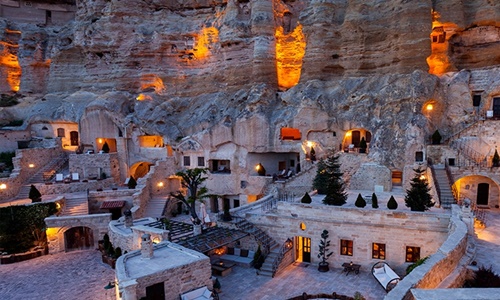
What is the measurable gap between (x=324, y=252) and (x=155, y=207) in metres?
17.1

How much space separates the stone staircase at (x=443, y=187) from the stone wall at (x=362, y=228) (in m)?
2.62

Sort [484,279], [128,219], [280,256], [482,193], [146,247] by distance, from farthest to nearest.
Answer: [482,193], [128,219], [280,256], [146,247], [484,279]

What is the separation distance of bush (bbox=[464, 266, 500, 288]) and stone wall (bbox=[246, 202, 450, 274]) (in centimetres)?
535

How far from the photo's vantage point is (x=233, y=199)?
3419 centimetres

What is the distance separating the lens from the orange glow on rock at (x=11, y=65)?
42.2 metres

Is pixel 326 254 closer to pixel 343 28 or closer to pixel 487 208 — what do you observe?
pixel 487 208

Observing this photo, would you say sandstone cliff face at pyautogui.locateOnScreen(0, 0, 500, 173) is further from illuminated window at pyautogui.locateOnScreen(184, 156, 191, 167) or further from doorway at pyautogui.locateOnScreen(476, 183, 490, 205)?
doorway at pyautogui.locateOnScreen(476, 183, 490, 205)

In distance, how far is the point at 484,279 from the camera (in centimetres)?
1230

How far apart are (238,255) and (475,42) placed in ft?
96.6

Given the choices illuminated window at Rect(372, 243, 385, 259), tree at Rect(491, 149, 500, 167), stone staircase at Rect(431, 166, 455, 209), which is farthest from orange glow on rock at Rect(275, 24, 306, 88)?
illuminated window at Rect(372, 243, 385, 259)

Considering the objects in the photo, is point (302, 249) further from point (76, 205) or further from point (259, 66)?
point (259, 66)

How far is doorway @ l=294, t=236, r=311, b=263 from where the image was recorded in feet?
70.8

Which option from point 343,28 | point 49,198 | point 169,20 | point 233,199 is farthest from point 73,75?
point 343,28

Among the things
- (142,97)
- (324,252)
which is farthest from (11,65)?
(324,252)
